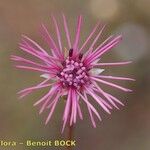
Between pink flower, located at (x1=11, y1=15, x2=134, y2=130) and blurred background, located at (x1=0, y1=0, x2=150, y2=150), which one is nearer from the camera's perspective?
pink flower, located at (x1=11, y1=15, x2=134, y2=130)

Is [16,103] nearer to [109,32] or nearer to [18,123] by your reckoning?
[18,123]

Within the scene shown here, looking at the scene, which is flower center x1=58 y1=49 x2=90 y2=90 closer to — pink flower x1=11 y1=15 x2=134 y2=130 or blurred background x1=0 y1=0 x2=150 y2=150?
pink flower x1=11 y1=15 x2=134 y2=130

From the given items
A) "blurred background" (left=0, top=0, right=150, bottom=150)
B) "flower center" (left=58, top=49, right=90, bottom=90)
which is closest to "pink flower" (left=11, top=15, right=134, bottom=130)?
"flower center" (left=58, top=49, right=90, bottom=90)

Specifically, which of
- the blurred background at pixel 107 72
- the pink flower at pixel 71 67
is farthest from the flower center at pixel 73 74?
the blurred background at pixel 107 72

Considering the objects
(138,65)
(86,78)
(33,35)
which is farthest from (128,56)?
(86,78)

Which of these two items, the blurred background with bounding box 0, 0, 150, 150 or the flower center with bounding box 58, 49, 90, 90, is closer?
the flower center with bounding box 58, 49, 90, 90

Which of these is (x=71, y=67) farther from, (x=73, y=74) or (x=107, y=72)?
(x=107, y=72)

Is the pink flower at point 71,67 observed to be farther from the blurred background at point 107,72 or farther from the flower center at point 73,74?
the blurred background at point 107,72
